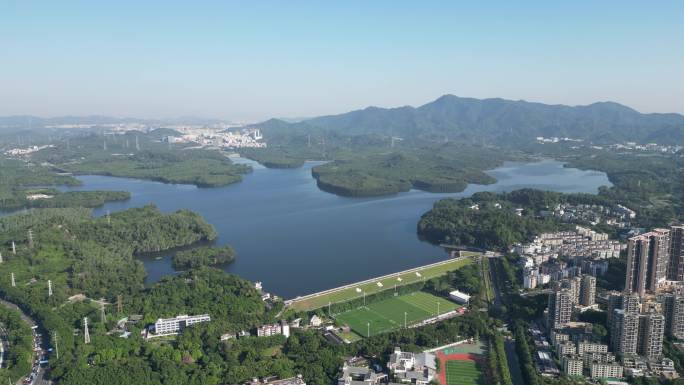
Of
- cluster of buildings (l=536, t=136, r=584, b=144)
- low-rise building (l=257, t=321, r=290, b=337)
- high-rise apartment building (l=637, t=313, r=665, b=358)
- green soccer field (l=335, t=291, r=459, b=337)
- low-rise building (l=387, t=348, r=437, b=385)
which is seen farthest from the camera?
cluster of buildings (l=536, t=136, r=584, b=144)

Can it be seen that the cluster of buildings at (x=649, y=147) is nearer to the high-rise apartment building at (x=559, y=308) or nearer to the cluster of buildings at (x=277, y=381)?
the high-rise apartment building at (x=559, y=308)

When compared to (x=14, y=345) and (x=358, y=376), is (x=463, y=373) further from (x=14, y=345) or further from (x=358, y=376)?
(x=14, y=345)

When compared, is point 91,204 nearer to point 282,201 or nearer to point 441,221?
point 282,201

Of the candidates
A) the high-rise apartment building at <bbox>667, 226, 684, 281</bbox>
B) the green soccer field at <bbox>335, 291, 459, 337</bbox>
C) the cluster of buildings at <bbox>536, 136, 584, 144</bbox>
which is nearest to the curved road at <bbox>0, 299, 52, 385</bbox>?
the green soccer field at <bbox>335, 291, 459, 337</bbox>

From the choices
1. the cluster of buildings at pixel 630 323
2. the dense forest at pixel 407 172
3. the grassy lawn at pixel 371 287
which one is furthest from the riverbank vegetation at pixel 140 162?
the cluster of buildings at pixel 630 323

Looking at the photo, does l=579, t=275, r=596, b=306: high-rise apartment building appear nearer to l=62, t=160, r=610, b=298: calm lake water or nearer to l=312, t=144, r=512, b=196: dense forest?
l=62, t=160, r=610, b=298: calm lake water

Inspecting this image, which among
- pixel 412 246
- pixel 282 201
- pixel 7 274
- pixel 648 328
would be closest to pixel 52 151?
pixel 282 201

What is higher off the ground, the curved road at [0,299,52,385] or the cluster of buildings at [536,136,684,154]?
the cluster of buildings at [536,136,684,154]
